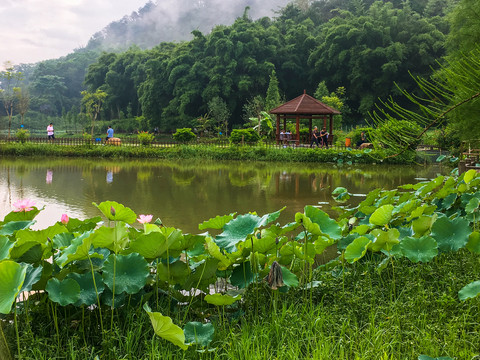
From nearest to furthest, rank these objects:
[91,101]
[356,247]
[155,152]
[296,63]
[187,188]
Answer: [356,247] < [187,188] < [155,152] < [91,101] < [296,63]

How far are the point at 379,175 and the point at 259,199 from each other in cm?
559

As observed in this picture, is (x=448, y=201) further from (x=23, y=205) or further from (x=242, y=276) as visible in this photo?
(x=23, y=205)

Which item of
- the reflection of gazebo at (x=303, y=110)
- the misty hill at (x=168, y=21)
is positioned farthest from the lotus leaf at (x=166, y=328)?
the misty hill at (x=168, y=21)

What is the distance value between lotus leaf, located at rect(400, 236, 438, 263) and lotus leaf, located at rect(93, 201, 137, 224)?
1.27 meters

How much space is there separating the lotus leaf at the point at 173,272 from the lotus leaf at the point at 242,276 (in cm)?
24

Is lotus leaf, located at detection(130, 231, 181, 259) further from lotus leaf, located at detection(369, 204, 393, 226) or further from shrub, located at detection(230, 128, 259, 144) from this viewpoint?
shrub, located at detection(230, 128, 259, 144)

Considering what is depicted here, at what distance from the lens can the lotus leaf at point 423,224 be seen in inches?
89.1

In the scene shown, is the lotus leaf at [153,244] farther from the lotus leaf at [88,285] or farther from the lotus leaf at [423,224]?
the lotus leaf at [423,224]

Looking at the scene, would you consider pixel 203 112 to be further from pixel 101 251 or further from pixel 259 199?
pixel 101 251

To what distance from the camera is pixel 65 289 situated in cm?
163

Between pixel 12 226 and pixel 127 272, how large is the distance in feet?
2.01

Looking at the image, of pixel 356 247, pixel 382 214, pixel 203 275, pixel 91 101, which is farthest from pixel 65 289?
pixel 91 101


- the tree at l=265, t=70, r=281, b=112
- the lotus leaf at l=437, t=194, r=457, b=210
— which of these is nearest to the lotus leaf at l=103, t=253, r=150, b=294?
the lotus leaf at l=437, t=194, r=457, b=210

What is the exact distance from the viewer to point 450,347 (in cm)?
171
